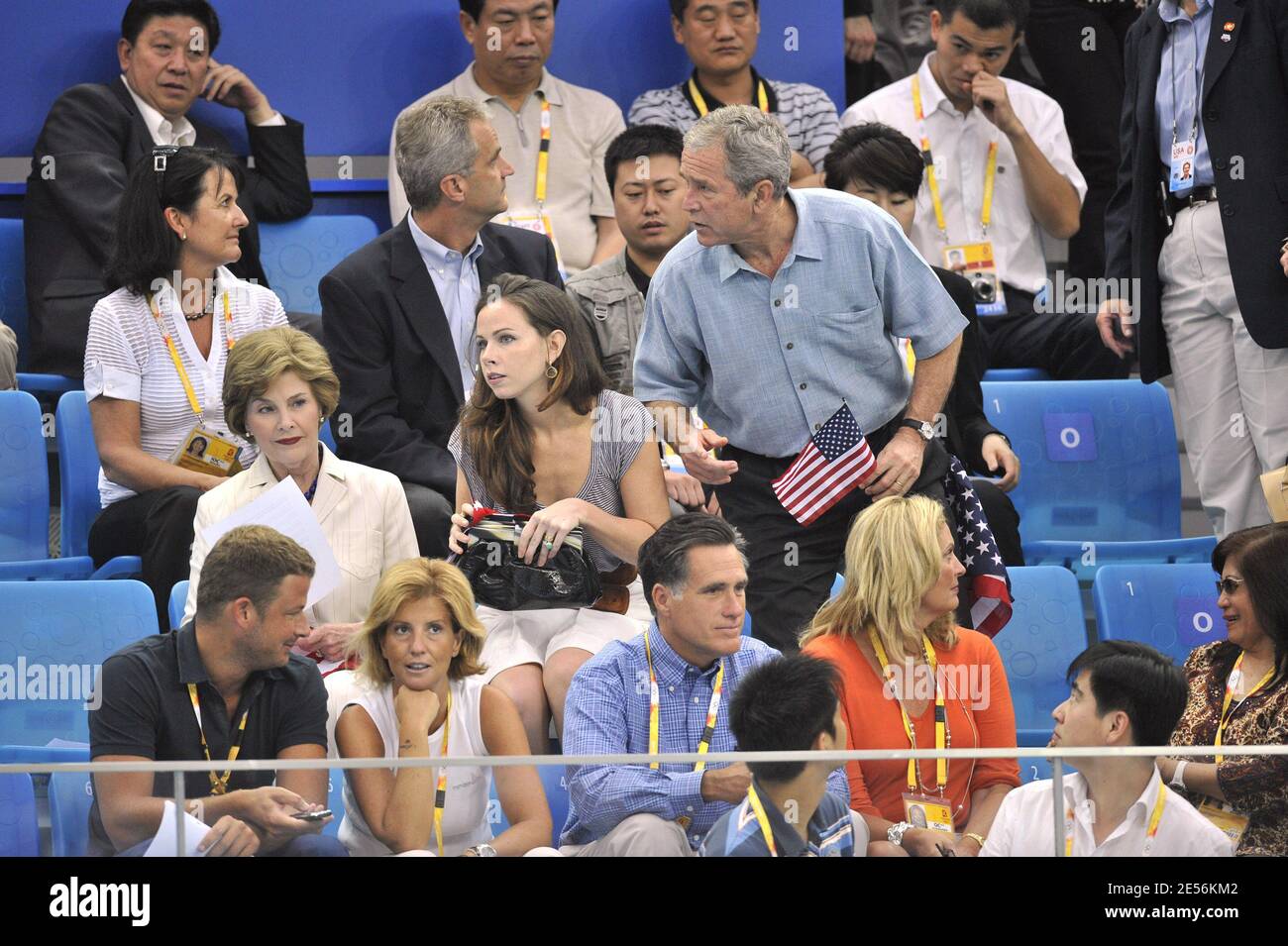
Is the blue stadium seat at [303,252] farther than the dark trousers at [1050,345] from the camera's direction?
Yes

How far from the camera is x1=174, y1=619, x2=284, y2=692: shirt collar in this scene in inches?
115

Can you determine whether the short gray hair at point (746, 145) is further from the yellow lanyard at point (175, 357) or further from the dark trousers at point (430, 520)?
the yellow lanyard at point (175, 357)

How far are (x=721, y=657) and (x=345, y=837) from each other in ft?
3.12

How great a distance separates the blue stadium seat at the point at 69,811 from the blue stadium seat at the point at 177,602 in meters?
1.09

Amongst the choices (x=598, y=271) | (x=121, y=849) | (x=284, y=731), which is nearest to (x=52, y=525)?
(x=598, y=271)

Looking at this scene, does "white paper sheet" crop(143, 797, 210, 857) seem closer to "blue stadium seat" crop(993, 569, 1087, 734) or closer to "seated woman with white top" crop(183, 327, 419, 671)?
"seated woman with white top" crop(183, 327, 419, 671)

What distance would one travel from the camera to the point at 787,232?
3.70 meters

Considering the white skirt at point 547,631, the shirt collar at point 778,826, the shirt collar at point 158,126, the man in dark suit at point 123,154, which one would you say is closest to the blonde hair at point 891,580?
the white skirt at point 547,631

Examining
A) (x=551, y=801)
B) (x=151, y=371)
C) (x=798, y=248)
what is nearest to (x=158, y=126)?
(x=151, y=371)

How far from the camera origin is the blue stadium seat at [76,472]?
4.31 m

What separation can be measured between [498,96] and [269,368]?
1.85m

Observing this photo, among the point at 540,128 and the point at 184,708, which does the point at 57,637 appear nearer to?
the point at 184,708
